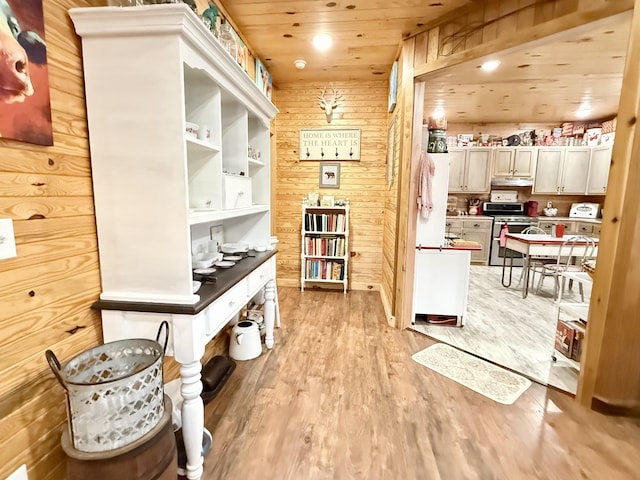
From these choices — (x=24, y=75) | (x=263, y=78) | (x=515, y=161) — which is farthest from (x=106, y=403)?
(x=515, y=161)

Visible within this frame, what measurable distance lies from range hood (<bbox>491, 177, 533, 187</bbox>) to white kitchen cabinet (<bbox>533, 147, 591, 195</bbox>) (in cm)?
14

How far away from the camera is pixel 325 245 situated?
13.2 ft

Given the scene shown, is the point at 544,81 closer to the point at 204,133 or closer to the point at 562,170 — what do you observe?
the point at 562,170

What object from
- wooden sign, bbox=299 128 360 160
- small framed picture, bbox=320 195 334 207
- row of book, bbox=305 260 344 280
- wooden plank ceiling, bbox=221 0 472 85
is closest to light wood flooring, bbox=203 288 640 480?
row of book, bbox=305 260 344 280

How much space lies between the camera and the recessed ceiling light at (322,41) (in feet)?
9.21

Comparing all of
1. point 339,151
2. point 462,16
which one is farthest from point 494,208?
point 462,16

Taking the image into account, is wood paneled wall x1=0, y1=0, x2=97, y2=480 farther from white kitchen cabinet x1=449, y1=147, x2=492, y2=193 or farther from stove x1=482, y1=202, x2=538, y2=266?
stove x1=482, y1=202, x2=538, y2=266

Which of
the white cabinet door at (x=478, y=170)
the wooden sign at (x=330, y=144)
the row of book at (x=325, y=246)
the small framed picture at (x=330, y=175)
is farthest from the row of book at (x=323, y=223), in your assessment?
the white cabinet door at (x=478, y=170)

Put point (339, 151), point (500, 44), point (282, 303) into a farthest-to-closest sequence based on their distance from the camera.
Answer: point (339, 151), point (282, 303), point (500, 44)

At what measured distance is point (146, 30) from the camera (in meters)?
1.17

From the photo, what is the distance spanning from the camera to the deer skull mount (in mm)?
3916

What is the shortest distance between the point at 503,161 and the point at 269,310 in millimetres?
5270

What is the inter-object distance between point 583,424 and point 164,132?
2556mm

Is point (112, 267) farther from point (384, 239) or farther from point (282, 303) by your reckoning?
point (384, 239)
